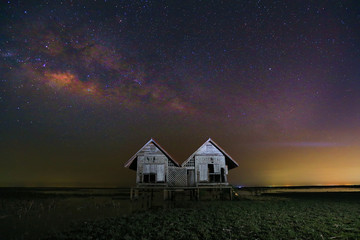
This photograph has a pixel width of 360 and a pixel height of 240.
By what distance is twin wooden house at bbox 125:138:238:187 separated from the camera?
24.4 meters

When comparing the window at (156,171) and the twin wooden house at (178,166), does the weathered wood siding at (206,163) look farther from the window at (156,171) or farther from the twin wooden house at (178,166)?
the window at (156,171)

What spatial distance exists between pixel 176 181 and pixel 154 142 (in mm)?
5286

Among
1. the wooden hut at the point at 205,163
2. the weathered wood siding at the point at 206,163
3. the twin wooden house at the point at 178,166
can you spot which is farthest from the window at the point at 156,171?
the weathered wood siding at the point at 206,163

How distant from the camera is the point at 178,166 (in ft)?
81.5

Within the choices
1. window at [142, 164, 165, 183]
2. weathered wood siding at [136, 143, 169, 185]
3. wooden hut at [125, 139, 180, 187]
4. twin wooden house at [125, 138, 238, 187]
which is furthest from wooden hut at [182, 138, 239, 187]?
window at [142, 164, 165, 183]

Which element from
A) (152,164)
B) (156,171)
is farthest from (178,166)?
(152,164)

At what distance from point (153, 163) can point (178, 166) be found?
2.99 m

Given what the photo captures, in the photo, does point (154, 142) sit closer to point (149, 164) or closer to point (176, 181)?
point (149, 164)

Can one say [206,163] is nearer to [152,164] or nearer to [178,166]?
[178,166]

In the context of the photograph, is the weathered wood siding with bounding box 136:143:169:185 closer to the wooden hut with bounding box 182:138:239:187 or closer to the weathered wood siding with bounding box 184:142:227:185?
the wooden hut with bounding box 182:138:239:187

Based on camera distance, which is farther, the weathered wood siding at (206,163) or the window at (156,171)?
the weathered wood siding at (206,163)

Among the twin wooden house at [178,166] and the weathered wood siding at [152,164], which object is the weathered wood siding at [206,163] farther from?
the weathered wood siding at [152,164]

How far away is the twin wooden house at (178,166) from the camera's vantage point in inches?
960

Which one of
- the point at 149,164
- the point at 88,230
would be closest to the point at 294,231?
the point at 88,230
